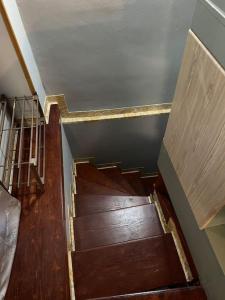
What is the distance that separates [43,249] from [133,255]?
59cm

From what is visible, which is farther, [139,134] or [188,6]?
[139,134]

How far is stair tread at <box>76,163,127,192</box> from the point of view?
229 cm

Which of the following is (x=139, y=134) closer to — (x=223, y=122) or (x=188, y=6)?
(x=188, y=6)

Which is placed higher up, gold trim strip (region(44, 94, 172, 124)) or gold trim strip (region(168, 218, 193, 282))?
gold trim strip (region(44, 94, 172, 124))

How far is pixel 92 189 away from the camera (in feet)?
7.33

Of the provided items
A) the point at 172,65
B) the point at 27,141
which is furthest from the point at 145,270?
the point at 172,65

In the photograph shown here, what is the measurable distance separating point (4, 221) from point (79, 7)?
110cm

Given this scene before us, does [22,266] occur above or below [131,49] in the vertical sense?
below

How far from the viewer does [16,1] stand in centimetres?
125

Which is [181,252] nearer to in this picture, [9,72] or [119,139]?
[119,139]

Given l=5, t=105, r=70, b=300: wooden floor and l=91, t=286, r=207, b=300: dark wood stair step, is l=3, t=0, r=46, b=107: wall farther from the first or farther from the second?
l=91, t=286, r=207, b=300: dark wood stair step

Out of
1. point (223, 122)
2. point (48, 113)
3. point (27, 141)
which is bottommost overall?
point (223, 122)

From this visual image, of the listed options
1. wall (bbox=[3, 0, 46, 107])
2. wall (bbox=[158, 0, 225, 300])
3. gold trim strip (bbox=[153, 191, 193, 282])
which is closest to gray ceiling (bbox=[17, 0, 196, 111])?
wall (bbox=[3, 0, 46, 107])

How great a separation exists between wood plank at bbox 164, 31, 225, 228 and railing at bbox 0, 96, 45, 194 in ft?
2.30
